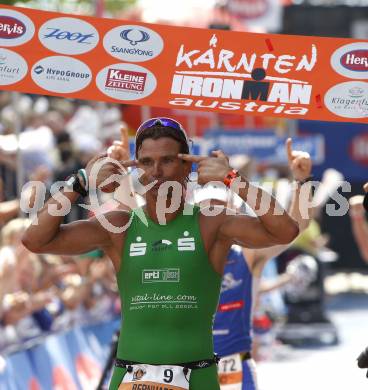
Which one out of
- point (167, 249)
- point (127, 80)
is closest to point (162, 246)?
point (167, 249)

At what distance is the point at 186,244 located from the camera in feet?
20.1

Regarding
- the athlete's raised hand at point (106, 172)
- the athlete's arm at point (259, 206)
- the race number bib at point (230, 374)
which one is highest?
the athlete's raised hand at point (106, 172)

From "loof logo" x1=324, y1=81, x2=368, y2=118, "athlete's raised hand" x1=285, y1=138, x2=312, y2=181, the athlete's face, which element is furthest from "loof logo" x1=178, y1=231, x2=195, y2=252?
"loof logo" x1=324, y1=81, x2=368, y2=118

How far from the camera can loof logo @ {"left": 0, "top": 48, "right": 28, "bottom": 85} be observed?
6680 millimetres

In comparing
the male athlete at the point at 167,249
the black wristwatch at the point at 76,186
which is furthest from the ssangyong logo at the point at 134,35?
the black wristwatch at the point at 76,186

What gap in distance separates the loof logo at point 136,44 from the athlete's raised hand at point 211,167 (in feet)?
3.04

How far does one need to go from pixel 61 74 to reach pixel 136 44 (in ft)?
1.38

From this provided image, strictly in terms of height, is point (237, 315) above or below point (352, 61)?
below

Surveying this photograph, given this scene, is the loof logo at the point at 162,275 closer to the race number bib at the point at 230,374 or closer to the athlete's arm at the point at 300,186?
the athlete's arm at the point at 300,186

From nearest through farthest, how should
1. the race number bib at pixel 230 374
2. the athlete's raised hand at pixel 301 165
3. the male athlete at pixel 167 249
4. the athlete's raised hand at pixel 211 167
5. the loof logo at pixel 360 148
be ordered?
the athlete's raised hand at pixel 211 167, the male athlete at pixel 167 249, the athlete's raised hand at pixel 301 165, the race number bib at pixel 230 374, the loof logo at pixel 360 148

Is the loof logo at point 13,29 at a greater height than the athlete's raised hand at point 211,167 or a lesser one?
greater

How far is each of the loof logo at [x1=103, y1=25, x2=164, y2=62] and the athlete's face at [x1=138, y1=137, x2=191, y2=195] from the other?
2.34 feet

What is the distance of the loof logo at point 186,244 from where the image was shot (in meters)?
6.10

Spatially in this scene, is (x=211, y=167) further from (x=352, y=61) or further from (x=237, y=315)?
(x=237, y=315)
